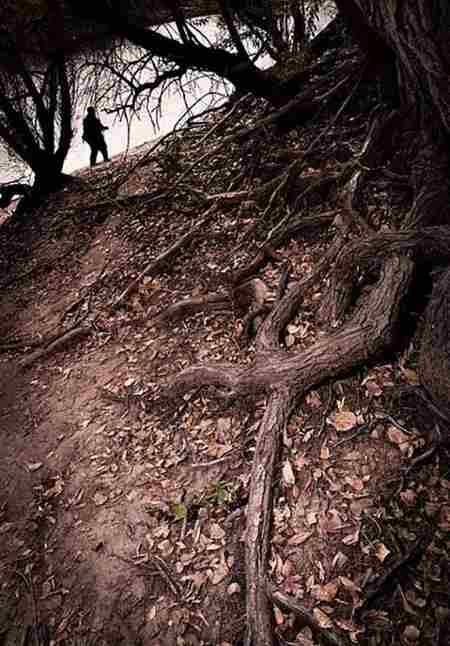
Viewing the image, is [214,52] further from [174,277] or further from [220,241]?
[174,277]

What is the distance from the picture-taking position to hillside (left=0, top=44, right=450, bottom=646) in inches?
79.5

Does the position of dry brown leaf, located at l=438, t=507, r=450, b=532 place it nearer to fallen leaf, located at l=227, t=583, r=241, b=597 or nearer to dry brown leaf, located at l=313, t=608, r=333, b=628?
dry brown leaf, located at l=313, t=608, r=333, b=628

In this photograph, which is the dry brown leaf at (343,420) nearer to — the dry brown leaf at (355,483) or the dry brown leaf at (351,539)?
the dry brown leaf at (355,483)

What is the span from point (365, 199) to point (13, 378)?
3282mm

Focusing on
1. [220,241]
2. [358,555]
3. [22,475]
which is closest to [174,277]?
[220,241]

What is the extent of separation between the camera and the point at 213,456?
2.68 meters

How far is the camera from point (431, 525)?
6.59ft

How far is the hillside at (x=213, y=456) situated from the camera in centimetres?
202

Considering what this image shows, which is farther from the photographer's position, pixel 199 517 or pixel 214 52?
pixel 214 52

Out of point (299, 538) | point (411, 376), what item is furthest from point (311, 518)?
point (411, 376)

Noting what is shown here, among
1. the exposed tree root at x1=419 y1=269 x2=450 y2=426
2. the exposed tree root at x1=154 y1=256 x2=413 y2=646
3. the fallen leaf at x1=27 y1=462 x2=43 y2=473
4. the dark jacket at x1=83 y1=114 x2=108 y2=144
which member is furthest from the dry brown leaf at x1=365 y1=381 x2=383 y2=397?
the dark jacket at x1=83 y1=114 x2=108 y2=144

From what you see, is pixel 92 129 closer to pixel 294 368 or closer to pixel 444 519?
pixel 294 368

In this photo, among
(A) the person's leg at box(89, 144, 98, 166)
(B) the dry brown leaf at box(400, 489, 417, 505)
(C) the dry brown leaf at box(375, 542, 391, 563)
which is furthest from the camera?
(A) the person's leg at box(89, 144, 98, 166)

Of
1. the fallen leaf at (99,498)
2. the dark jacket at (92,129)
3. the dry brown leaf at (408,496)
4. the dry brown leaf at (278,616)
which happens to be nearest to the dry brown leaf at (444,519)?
the dry brown leaf at (408,496)
